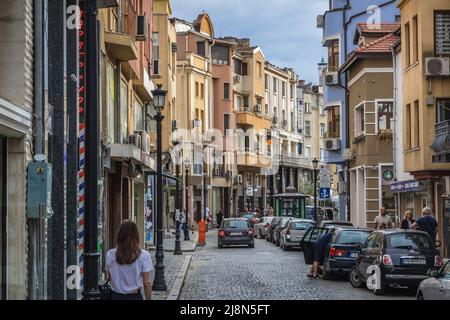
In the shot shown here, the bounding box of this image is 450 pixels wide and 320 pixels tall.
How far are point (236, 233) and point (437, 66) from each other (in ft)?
55.0

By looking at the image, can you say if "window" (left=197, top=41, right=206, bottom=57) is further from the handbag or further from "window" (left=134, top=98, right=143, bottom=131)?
the handbag

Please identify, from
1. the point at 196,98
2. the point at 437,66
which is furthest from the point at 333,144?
the point at 196,98

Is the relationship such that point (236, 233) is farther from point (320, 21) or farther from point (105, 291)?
point (105, 291)

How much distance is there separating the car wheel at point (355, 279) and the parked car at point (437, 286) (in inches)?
292

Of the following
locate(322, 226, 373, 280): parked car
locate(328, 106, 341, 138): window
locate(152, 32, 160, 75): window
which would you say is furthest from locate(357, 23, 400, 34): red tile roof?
locate(322, 226, 373, 280): parked car

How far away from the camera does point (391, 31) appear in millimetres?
46344

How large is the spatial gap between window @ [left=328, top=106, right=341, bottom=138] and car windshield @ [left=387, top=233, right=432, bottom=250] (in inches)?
1205

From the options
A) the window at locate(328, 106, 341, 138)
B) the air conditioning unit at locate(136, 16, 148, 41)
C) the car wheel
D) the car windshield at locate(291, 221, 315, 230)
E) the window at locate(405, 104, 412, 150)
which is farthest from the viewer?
the window at locate(328, 106, 341, 138)

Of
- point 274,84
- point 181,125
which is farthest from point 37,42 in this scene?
point 274,84

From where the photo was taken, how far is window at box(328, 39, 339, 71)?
52.6m

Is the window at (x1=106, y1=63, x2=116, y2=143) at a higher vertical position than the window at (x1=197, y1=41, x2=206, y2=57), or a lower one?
lower

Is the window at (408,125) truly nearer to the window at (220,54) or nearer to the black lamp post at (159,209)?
the black lamp post at (159,209)

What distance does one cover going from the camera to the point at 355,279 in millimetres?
23266
